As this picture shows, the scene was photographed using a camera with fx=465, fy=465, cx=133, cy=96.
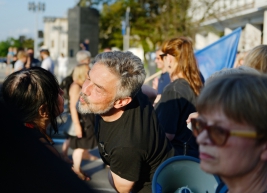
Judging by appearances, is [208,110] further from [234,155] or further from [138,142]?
[138,142]

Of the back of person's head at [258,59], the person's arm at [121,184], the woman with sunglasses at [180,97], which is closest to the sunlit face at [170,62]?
the woman with sunglasses at [180,97]

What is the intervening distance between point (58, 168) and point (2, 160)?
0.10 metres

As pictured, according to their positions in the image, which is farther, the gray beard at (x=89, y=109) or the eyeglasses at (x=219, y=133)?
the gray beard at (x=89, y=109)

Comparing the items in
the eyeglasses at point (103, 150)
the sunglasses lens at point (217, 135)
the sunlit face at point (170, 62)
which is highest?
the sunglasses lens at point (217, 135)

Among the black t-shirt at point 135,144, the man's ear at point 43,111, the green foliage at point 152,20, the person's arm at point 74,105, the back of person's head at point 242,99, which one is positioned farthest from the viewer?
the green foliage at point 152,20

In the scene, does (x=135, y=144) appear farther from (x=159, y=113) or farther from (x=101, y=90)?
(x=159, y=113)

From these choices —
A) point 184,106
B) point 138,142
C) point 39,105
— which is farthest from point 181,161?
point 184,106

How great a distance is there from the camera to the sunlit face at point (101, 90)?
2.83 m

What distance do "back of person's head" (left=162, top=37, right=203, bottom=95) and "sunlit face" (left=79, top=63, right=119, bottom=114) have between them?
4.11ft

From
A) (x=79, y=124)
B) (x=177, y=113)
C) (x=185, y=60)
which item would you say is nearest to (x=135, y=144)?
(x=177, y=113)

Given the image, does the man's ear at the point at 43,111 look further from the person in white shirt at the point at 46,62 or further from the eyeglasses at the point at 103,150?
the person in white shirt at the point at 46,62

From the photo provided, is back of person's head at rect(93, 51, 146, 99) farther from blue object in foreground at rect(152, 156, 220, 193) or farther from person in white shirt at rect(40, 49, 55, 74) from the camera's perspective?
person in white shirt at rect(40, 49, 55, 74)

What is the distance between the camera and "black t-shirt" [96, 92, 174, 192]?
8.64 ft

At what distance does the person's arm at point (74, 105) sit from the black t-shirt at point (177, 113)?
3248mm
